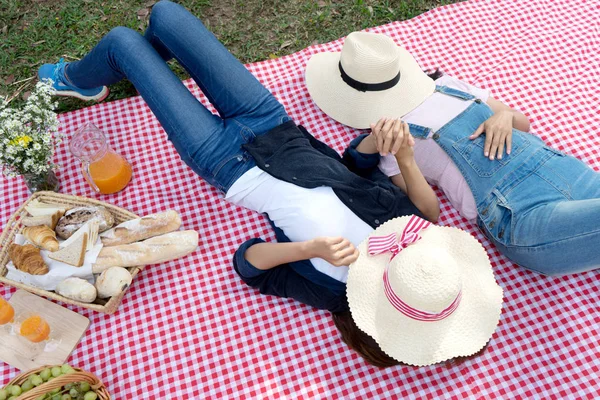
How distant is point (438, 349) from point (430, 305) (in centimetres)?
27

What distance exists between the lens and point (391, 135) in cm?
222

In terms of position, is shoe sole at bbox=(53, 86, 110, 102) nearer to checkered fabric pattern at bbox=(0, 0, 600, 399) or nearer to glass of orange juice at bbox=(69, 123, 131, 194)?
checkered fabric pattern at bbox=(0, 0, 600, 399)

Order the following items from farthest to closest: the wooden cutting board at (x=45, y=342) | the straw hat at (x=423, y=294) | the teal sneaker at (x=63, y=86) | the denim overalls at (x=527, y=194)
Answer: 1. the teal sneaker at (x=63, y=86)
2. the wooden cutting board at (x=45, y=342)
3. the denim overalls at (x=527, y=194)
4. the straw hat at (x=423, y=294)

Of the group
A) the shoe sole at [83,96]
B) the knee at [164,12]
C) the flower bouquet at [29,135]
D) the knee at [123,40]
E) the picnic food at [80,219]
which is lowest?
the picnic food at [80,219]

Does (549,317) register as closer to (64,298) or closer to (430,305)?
(430,305)

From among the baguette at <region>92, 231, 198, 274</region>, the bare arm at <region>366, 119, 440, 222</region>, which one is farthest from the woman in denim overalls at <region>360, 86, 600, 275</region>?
the baguette at <region>92, 231, 198, 274</region>

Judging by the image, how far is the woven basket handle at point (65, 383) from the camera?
6.44 ft

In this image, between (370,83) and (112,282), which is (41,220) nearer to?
(112,282)

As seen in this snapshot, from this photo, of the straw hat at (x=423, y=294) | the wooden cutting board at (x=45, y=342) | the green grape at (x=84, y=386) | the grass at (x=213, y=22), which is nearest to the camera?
the straw hat at (x=423, y=294)

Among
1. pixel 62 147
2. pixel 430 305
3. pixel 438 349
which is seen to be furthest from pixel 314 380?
pixel 62 147

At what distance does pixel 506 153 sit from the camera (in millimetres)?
2570

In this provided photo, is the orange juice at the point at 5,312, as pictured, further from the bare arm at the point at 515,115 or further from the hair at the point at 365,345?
the bare arm at the point at 515,115

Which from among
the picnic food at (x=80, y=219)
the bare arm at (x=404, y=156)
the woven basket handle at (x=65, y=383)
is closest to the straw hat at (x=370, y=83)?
the bare arm at (x=404, y=156)

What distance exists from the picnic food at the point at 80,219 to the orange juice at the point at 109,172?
0.80 ft
